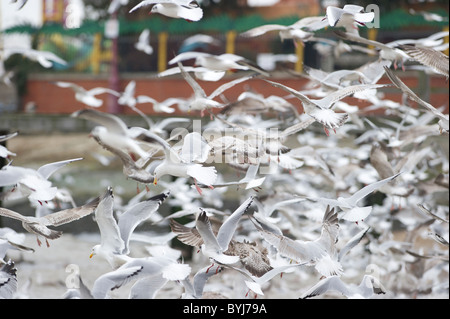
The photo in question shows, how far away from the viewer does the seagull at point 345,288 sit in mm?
1442

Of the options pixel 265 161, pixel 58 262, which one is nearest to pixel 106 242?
pixel 265 161

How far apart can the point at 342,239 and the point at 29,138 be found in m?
11.6

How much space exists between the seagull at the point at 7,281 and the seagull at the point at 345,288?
0.83m

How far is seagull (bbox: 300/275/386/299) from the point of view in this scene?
56.8 inches

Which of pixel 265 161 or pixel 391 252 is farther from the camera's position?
pixel 391 252

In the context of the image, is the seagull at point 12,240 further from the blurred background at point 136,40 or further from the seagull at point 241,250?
the blurred background at point 136,40

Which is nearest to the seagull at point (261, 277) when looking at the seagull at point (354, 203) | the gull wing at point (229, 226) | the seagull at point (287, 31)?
the gull wing at point (229, 226)

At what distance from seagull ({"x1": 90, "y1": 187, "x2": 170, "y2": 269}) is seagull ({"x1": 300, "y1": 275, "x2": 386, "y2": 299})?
0.49 meters

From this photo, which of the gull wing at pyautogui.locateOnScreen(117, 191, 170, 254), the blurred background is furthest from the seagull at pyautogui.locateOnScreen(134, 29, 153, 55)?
the blurred background

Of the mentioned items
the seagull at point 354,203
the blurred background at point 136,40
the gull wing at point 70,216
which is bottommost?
the blurred background at point 136,40

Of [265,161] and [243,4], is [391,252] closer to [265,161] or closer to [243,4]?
[265,161]

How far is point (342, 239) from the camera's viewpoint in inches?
120

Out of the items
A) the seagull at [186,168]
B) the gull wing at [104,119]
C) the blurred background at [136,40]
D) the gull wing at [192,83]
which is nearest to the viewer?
the gull wing at [104,119]

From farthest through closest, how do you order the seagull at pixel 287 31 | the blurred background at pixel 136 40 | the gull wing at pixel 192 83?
the blurred background at pixel 136 40
the seagull at pixel 287 31
the gull wing at pixel 192 83
